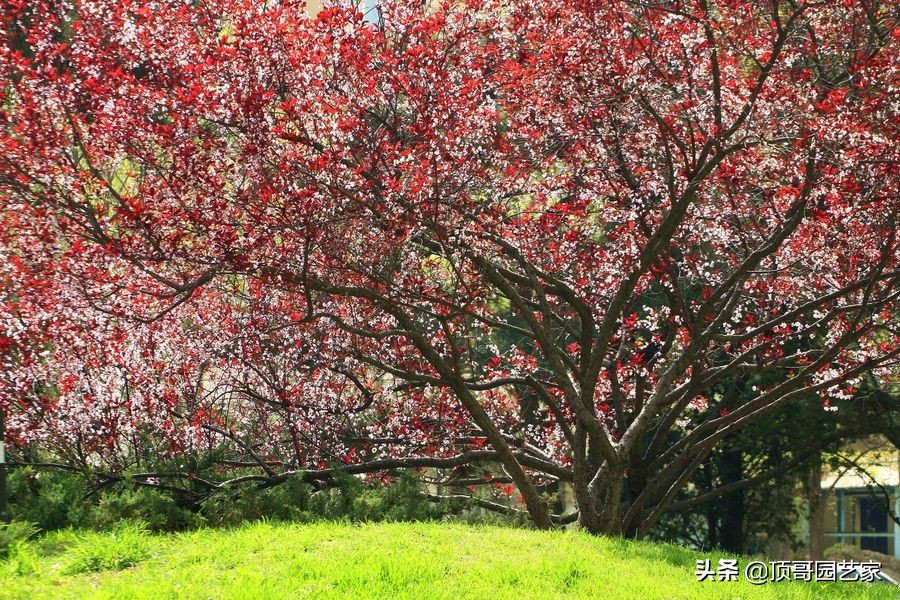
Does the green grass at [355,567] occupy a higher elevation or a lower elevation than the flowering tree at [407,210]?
lower

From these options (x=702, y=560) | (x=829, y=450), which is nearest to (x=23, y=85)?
(x=702, y=560)

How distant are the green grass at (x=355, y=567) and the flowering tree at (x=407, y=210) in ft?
6.12

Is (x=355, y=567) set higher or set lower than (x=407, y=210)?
lower

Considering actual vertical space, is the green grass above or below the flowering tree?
below

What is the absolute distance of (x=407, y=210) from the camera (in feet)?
26.7

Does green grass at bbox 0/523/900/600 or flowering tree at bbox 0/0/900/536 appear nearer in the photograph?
green grass at bbox 0/523/900/600

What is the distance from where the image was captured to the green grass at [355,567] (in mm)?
5898

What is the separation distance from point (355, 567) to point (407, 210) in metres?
3.21

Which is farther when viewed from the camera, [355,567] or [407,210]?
[407,210]

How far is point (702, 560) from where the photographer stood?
766 cm

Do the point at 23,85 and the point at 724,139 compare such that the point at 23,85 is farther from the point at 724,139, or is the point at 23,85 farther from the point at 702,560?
the point at 702,560

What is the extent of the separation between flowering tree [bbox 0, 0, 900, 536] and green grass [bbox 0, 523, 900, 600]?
186 centimetres

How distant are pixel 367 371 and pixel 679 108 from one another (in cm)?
557

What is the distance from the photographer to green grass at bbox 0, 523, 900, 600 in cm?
590
